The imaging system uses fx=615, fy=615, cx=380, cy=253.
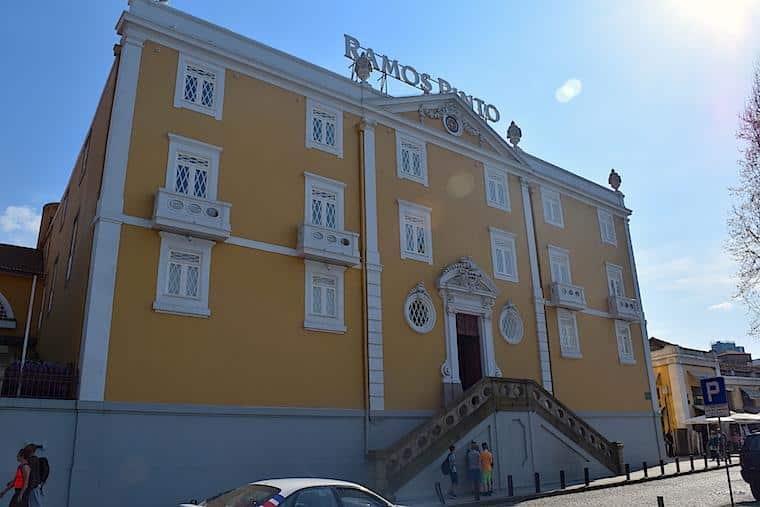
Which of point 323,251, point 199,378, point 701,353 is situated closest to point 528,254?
point 323,251

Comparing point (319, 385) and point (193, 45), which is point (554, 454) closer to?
point (319, 385)

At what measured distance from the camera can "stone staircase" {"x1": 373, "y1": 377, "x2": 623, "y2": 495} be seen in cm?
1728

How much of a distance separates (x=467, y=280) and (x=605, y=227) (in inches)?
489

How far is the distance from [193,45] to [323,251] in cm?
738

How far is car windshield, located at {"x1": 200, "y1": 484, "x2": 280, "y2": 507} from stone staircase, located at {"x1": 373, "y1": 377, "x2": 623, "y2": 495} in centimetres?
934

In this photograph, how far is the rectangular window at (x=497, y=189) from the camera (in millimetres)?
25948

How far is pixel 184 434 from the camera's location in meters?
15.5

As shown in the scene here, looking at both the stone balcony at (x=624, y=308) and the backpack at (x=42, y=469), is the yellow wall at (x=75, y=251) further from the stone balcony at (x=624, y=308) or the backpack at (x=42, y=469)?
the stone balcony at (x=624, y=308)

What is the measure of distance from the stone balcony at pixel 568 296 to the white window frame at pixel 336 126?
1143 centimetres

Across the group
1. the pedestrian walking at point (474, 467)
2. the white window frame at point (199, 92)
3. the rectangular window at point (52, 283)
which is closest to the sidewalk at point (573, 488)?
the pedestrian walking at point (474, 467)

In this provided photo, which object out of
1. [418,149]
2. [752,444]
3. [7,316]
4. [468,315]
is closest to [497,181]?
[418,149]

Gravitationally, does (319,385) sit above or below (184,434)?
above

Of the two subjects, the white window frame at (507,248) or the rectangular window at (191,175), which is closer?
the rectangular window at (191,175)

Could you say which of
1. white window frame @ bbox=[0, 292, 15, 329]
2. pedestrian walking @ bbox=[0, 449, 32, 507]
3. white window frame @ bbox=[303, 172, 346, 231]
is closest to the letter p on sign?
white window frame @ bbox=[303, 172, 346, 231]
